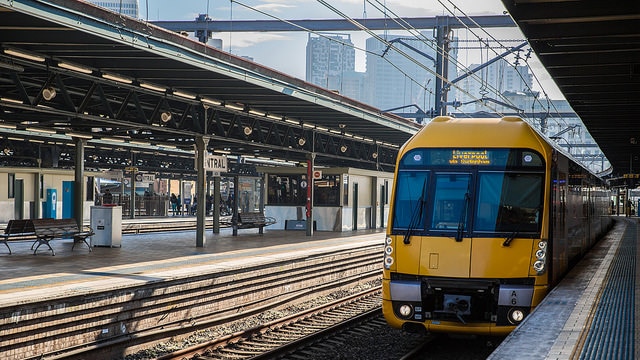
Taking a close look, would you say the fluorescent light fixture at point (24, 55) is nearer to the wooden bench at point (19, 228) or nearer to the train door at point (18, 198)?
the wooden bench at point (19, 228)

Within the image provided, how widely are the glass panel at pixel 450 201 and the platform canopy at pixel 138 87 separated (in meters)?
5.66

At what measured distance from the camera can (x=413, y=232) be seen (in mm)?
10375

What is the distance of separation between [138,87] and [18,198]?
14533 mm

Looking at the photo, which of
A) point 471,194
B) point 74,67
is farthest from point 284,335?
point 74,67

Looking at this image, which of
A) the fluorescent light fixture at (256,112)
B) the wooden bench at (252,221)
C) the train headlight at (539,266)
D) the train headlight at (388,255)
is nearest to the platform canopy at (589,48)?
the train headlight at (539,266)

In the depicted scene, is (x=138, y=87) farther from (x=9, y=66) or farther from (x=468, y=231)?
(x=468, y=231)

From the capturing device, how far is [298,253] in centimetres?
1908

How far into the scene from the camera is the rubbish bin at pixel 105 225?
771 inches

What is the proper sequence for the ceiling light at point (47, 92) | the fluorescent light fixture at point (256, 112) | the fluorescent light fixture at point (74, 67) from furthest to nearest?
the fluorescent light fixture at point (256, 112)
the ceiling light at point (47, 92)
the fluorescent light fixture at point (74, 67)

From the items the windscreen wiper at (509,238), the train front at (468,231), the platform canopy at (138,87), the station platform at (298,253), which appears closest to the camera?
the station platform at (298,253)

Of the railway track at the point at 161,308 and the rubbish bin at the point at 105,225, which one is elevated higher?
the rubbish bin at the point at 105,225

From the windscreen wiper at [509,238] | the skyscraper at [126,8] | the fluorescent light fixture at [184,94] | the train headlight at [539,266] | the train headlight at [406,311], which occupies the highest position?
the skyscraper at [126,8]

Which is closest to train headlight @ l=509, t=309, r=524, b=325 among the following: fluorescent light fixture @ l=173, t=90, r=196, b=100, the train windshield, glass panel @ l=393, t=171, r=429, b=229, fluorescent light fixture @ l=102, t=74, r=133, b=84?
the train windshield

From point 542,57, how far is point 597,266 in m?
4.29
